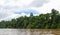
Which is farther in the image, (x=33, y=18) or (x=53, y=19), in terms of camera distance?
(x=33, y=18)

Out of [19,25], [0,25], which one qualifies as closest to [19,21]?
[19,25]

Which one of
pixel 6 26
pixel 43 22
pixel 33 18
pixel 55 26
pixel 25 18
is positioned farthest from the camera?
pixel 6 26

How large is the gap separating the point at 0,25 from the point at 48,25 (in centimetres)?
4941

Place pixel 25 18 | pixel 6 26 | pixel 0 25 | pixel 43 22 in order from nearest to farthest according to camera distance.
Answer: pixel 43 22 < pixel 25 18 < pixel 6 26 < pixel 0 25

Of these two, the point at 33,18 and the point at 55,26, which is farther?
the point at 33,18

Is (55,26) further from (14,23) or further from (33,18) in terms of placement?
(14,23)

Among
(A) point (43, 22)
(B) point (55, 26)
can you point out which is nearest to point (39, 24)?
(A) point (43, 22)

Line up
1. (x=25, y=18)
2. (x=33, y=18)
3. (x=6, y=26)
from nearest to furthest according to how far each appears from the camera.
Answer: (x=33, y=18), (x=25, y=18), (x=6, y=26)

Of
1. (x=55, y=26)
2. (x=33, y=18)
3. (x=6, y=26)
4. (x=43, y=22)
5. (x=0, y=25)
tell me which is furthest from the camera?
(x=0, y=25)

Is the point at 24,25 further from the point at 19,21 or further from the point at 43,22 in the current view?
the point at 43,22

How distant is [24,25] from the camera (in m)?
94.6

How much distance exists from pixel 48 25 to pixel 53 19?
4971mm

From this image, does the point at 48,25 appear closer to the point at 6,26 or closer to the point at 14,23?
the point at 14,23

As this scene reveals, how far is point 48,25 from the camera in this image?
78250mm
